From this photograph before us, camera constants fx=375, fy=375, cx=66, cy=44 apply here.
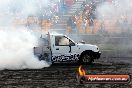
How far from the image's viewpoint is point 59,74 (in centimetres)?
1620

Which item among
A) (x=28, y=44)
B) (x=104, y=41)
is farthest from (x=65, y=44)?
(x=104, y=41)

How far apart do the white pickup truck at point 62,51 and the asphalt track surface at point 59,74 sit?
386 millimetres

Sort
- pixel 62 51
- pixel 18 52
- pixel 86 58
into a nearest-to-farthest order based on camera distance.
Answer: pixel 18 52, pixel 62 51, pixel 86 58

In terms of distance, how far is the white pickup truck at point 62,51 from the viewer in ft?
62.3

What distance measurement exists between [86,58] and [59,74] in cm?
365

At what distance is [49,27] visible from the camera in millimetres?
37125

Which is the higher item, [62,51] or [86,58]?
[62,51]

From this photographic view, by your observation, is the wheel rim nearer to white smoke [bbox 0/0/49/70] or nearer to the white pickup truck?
the white pickup truck

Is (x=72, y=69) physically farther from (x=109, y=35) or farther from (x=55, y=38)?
(x=109, y=35)

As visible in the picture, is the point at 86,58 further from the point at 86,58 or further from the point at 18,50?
the point at 18,50

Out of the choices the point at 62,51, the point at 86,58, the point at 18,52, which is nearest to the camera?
the point at 18,52

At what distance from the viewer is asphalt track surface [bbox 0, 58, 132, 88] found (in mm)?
13758

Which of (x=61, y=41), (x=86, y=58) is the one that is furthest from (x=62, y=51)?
(x=86, y=58)

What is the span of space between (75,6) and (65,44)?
53.7 feet
